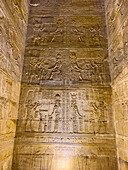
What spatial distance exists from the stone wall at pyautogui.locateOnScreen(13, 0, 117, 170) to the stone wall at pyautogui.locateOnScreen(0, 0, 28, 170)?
0.94 feet

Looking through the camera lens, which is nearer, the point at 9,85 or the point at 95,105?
the point at 9,85

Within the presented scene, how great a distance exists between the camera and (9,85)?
129 inches

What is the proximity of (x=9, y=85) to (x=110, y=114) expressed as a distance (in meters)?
2.61

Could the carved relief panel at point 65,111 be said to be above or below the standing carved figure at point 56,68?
below

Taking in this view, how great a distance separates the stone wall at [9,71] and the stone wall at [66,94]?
0.29m

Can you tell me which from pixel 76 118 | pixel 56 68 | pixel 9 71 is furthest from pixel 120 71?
pixel 9 71

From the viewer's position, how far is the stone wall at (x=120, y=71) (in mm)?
3136

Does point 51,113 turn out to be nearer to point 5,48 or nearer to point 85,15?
point 5,48

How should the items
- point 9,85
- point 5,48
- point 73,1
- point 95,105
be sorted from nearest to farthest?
point 5,48
point 9,85
point 95,105
point 73,1

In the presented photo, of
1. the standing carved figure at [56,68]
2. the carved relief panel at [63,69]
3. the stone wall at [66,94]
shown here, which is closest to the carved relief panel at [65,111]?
the stone wall at [66,94]

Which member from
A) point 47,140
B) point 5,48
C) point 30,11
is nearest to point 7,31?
point 5,48

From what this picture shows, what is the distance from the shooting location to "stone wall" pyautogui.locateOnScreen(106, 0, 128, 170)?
3.14m

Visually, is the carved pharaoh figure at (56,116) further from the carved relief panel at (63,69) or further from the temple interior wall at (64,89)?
the carved relief panel at (63,69)

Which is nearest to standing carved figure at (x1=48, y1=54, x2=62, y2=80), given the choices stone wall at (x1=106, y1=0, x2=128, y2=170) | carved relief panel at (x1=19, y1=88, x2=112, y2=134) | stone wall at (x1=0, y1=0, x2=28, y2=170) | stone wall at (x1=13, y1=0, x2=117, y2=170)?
stone wall at (x1=13, y1=0, x2=117, y2=170)
